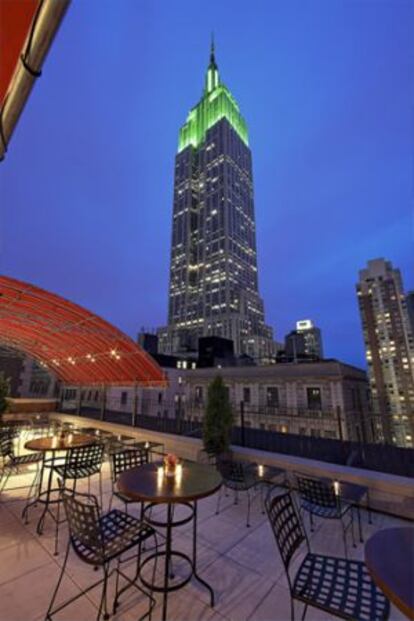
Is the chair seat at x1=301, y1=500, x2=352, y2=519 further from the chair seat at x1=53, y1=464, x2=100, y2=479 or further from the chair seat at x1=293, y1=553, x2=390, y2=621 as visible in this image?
the chair seat at x1=53, y1=464, x2=100, y2=479

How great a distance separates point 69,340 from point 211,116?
14875cm

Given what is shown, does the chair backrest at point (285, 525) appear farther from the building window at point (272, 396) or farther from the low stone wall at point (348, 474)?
the building window at point (272, 396)

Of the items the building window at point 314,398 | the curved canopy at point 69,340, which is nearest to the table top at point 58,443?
the curved canopy at point 69,340

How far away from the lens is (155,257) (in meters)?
177

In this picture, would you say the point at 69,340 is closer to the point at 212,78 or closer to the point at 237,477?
the point at 237,477

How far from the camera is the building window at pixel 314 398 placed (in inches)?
762

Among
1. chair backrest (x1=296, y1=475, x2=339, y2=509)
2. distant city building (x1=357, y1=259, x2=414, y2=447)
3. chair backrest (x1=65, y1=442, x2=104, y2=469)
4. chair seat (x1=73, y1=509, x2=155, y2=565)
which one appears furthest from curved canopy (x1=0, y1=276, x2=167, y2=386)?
distant city building (x1=357, y1=259, x2=414, y2=447)

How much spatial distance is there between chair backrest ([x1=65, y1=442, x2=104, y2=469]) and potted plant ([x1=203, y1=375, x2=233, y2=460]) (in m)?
2.18

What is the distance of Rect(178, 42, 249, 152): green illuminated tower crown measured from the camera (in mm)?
125075

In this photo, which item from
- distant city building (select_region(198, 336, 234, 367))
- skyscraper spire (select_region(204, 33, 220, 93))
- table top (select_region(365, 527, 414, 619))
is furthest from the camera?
skyscraper spire (select_region(204, 33, 220, 93))

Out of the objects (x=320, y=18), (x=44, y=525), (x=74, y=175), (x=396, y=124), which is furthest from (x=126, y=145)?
(x=44, y=525)

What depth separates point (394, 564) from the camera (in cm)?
170

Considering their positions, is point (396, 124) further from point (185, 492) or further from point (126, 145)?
point (185, 492)

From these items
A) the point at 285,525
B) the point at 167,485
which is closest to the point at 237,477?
the point at 167,485
